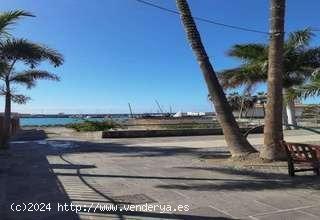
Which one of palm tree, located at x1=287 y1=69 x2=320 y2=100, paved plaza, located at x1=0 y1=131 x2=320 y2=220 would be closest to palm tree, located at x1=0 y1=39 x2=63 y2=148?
paved plaza, located at x1=0 y1=131 x2=320 y2=220

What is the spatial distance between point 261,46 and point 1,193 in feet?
84.1

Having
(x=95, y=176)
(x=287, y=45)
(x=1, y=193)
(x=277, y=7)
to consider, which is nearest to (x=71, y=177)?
(x=95, y=176)

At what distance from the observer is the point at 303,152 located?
419 inches

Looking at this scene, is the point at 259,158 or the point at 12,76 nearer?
the point at 259,158

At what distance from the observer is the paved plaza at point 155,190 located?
712 cm

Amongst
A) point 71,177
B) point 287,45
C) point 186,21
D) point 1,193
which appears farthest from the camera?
point 287,45

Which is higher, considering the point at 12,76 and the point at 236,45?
the point at 236,45

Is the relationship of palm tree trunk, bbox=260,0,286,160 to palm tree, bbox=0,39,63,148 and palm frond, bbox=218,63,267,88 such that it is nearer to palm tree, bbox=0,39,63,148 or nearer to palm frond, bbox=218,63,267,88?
palm tree, bbox=0,39,63,148

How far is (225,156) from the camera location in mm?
14945

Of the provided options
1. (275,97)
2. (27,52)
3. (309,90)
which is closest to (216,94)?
(275,97)

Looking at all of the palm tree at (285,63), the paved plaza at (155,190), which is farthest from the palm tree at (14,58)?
the palm tree at (285,63)

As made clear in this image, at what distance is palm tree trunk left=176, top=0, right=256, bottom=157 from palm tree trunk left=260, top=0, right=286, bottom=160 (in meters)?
0.88

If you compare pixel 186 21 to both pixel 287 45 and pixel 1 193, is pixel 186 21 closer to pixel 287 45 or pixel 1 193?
pixel 1 193

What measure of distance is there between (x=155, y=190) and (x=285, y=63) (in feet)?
77.3
